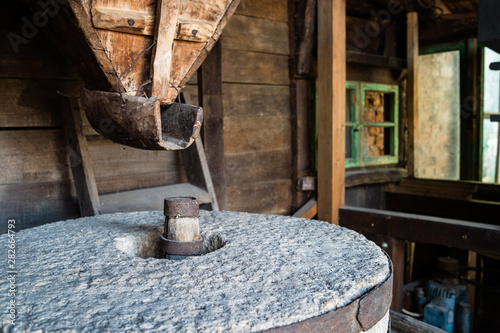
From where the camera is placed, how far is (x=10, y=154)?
87.9 inches

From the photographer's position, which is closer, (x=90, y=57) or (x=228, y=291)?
(x=228, y=291)

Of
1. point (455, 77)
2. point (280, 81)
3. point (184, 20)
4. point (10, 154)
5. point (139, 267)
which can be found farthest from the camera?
point (455, 77)

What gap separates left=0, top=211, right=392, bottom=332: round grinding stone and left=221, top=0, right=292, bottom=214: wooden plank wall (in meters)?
1.50

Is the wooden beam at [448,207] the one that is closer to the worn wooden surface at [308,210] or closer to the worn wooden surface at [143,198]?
the worn wooden surface at [308,210]

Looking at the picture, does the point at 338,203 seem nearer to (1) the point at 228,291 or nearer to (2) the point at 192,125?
(2) the point at 192,125

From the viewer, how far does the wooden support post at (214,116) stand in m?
2.89

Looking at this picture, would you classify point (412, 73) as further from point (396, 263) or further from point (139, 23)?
point (139, 23)

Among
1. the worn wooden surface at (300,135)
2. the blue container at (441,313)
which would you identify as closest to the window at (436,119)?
the blue container at (441,313)

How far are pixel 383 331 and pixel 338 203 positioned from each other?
178 centimetres

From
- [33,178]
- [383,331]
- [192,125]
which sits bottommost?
[383,331]

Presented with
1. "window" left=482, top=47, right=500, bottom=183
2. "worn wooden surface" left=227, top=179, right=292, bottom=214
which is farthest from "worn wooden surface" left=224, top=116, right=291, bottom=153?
"window" left=482, top=47, right=500, bottom=183

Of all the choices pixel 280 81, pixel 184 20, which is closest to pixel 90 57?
pixel 184 20

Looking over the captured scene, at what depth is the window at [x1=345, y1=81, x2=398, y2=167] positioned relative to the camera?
155 inches

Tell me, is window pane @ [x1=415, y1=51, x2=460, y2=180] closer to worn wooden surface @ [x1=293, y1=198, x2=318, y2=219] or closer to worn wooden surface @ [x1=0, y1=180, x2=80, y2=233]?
worn wooden surface @ [x1=293, y1=198, x2=318, y2=219]
